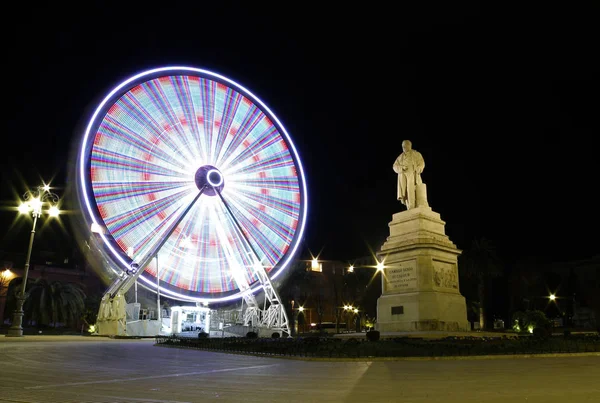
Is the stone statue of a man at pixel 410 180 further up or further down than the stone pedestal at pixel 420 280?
further up

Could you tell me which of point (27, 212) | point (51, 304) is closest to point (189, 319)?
point (51, 304)

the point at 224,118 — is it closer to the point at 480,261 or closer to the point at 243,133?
the point at 243,133

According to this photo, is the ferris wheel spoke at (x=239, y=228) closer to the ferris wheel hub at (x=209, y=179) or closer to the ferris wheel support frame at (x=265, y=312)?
the ferris wheel support frame at (x=265, y=312)

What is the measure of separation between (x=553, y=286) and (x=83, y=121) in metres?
64.5

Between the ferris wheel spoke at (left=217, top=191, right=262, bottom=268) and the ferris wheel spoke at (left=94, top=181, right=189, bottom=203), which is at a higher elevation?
the ferris wheel spoke at (left=94, top=181, right=189, bottom=203)

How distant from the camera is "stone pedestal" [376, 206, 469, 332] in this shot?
19.0 meters

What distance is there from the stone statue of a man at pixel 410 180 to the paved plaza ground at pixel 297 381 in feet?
35.9

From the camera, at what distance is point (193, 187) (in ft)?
121

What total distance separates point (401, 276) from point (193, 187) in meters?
20.7

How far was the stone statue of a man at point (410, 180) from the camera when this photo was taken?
22.1 meters

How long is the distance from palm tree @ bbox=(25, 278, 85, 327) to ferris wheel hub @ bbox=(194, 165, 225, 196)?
1759 centimetres

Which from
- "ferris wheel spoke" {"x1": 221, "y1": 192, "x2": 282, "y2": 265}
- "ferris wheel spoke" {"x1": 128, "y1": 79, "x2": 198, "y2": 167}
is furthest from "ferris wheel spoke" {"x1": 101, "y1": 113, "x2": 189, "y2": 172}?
"ferris wheel spoke" {"x1": 221, "y1": 192, "x2": 282, "y2": 265}

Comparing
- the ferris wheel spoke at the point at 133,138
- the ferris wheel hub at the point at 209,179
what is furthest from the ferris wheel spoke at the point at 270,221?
the ferris wheel spoke at the point at 133,138

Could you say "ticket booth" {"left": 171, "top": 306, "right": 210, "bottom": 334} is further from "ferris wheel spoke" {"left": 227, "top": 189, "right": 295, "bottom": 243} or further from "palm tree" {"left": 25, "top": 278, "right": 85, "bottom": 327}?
"palm tree" {"left": 25, "top": 278, "right": 85, "bottom": 327}
